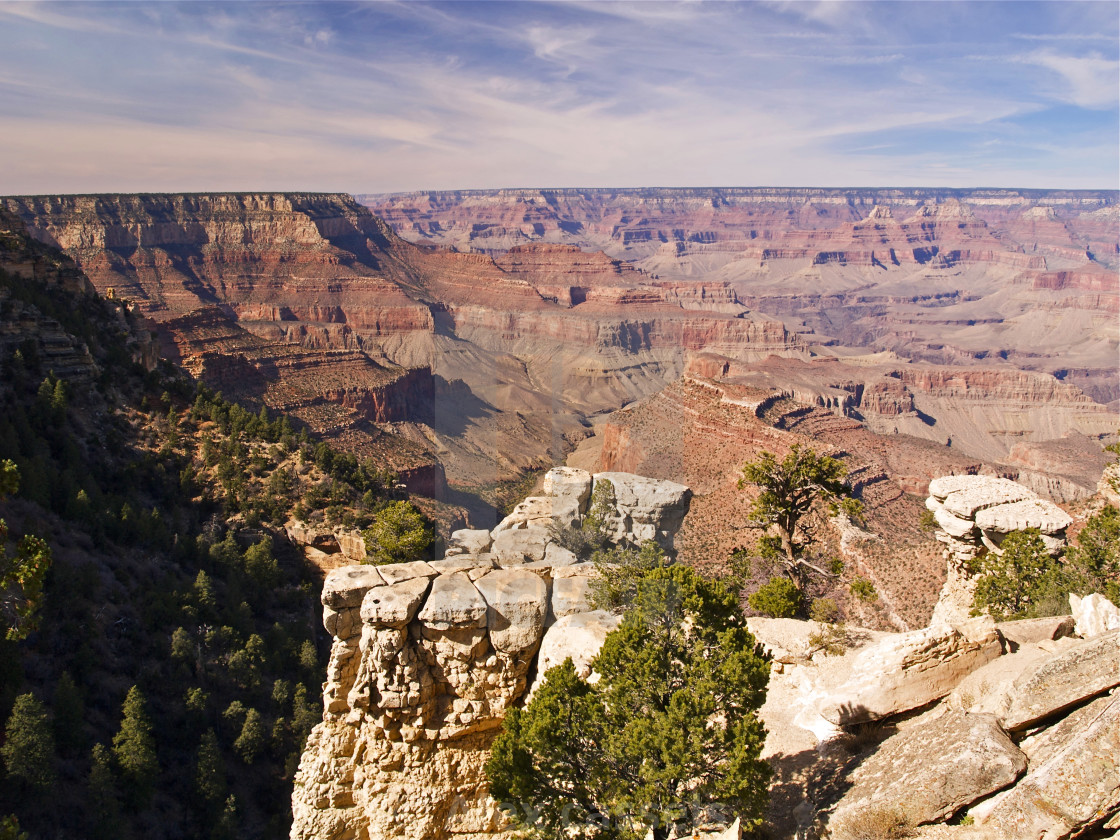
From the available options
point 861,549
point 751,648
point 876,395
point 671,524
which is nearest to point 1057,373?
point 876,395

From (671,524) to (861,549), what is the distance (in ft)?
57.4

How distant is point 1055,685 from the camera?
11.8 metres

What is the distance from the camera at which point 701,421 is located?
57719 mm

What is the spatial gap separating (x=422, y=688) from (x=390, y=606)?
6.11 feet

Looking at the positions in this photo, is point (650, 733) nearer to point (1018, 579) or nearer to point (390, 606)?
point (390, 606)

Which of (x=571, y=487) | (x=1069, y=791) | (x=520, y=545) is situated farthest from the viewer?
(x=571, y=487)

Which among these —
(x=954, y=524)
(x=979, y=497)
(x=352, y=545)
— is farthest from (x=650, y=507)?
(x=352, y=545)

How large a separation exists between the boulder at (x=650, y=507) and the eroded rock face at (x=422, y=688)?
11.3m

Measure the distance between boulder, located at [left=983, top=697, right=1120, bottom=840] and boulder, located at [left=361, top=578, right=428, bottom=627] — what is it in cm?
1011

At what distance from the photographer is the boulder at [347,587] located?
1470 cm

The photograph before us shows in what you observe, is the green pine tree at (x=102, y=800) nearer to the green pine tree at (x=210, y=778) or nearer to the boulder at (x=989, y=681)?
the green pine tree at (x=210, y=778)

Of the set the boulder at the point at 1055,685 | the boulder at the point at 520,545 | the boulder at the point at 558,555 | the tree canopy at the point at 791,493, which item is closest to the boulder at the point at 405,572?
the boulder at the point at 520,545

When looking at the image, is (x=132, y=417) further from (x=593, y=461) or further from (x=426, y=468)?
(x=593, y=461)

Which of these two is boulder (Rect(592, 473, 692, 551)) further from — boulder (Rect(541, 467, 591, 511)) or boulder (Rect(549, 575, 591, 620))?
boulder (Rect(549, 575, 591, 620))
